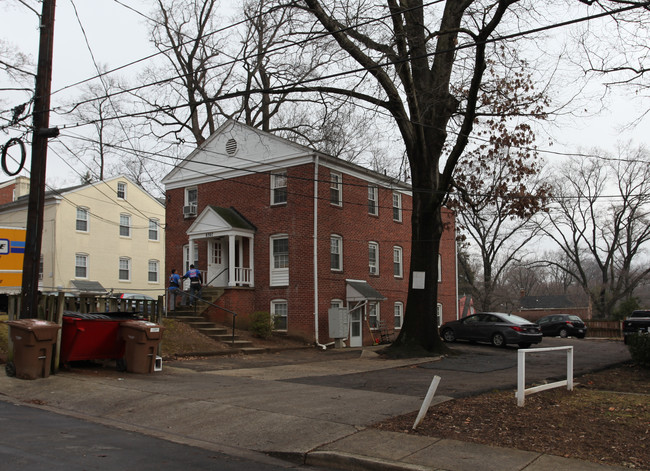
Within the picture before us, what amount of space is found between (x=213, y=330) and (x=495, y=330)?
11276mm

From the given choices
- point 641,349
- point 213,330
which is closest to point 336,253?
point 213,330

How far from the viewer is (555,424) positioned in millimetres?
7812

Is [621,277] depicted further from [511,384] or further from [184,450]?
[184,450]

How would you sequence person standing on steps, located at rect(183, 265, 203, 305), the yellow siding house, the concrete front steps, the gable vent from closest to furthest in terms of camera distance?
the concrete front steps
person standing on steps, located at rect(183, 265, 203, 305)
the gable vent
the yellow siding house

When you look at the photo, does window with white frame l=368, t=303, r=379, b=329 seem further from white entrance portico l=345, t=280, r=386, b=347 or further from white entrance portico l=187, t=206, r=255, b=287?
white entrance portico l=187, t=206, r=255, b=287

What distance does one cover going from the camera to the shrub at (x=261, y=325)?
2227 cm

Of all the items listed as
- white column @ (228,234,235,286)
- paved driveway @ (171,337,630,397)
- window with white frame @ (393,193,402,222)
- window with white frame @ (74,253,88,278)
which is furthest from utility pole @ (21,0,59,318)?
window with white frame @ (74,253,88,278)

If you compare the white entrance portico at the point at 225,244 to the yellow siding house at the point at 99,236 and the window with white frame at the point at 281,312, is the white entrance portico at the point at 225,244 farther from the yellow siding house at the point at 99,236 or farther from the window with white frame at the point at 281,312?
the yellow siding house at the point at 99,236

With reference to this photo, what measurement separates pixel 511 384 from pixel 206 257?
56.1 ft

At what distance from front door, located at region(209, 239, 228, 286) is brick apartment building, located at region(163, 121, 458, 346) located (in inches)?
1.7

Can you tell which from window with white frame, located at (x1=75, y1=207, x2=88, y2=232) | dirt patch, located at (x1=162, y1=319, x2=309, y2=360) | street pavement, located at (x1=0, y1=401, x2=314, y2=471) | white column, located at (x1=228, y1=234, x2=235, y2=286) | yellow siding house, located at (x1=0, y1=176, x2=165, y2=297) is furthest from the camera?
window with white frame, located at (x1=75, y1=207, x2=88, y2=232)

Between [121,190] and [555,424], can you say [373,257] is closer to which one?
[555,424]

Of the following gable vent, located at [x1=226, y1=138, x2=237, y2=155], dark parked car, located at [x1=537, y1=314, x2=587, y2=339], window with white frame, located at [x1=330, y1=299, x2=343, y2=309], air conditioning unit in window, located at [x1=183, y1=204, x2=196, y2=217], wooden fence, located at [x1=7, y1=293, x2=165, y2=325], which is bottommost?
dark parked car, located at [x1=537, y1=314, x2=587, y2=339]

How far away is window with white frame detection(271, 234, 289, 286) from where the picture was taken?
Answer: 23922 mm
